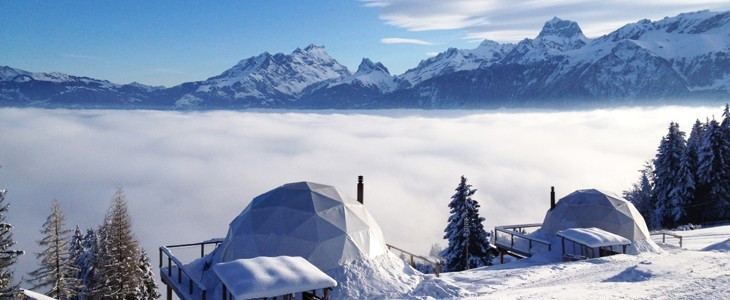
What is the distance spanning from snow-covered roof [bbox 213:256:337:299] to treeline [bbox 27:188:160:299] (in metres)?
18.5

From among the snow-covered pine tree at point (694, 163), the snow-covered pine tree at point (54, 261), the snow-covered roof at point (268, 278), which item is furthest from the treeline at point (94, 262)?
the snow-covered pine tree at point (694, 163)

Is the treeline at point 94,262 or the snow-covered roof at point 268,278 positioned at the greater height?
the snow-covered roof at point 268,278

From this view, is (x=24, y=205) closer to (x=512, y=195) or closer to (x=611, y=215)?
(x=512, y=195)

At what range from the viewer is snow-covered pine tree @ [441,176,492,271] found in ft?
112

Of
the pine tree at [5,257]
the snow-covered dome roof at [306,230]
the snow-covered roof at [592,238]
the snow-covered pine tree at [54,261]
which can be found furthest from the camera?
the snow-covered pine tree at [54,261]

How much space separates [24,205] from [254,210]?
8493 inches

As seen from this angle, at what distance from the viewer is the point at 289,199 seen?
20.1 meters

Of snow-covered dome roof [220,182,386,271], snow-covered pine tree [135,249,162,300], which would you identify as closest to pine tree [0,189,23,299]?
snow-covered dome roof [220,182,386,271]

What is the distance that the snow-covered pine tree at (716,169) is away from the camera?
43875mm

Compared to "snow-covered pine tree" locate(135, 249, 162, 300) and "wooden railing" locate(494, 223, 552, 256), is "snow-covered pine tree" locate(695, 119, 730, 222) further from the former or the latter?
"snow-covered pine tree" locate(135, 249, 162, 300)

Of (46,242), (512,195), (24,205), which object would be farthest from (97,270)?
(24,205)

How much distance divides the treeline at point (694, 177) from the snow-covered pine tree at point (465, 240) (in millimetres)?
21470

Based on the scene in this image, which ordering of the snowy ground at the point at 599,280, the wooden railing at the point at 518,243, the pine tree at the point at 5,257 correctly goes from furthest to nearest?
1. the wooden railing at the point at 518,243
2. the pine tree at the point at 5,257
3. the snowy ground at the point at 599,280

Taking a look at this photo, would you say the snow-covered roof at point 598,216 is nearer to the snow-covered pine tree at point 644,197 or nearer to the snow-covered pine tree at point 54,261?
the snow-covered pine tree at point 54,261
